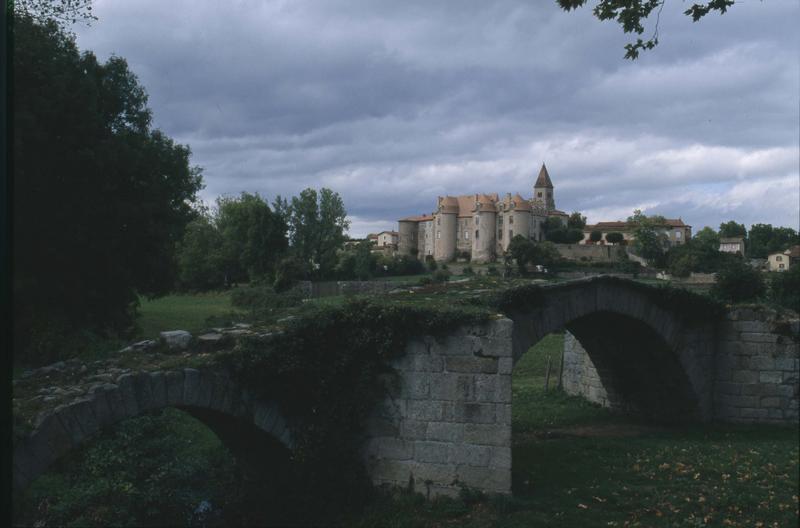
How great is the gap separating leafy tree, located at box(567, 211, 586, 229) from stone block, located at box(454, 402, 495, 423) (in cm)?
9252

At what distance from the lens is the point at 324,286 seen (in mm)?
40969

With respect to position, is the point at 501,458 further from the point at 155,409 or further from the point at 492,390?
the point at 155,409

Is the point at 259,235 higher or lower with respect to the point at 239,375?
higher

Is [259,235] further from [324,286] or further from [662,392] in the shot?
[662,392]

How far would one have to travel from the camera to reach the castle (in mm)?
88562

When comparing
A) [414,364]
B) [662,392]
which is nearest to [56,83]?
[414,364]

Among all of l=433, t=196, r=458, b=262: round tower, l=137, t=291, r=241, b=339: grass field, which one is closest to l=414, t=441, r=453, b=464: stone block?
l=137, t=291, r=241, b=339: grass field

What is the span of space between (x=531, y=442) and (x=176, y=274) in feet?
38.8

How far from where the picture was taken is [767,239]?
89.9m

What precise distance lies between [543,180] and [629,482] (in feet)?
323

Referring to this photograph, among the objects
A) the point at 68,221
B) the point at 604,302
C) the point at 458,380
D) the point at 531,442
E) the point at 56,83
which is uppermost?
the point at 56,83

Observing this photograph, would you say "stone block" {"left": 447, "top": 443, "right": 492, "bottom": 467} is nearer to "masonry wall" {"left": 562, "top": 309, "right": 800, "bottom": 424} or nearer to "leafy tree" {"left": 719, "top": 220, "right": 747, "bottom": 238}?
"masonry wall" {"left": 562, "top": 309, "right": 800, "bottom": 424}

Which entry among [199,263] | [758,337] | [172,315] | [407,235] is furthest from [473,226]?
[758,337]

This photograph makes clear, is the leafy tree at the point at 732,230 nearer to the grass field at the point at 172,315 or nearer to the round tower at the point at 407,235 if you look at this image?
the round tower at the point at 407,235
